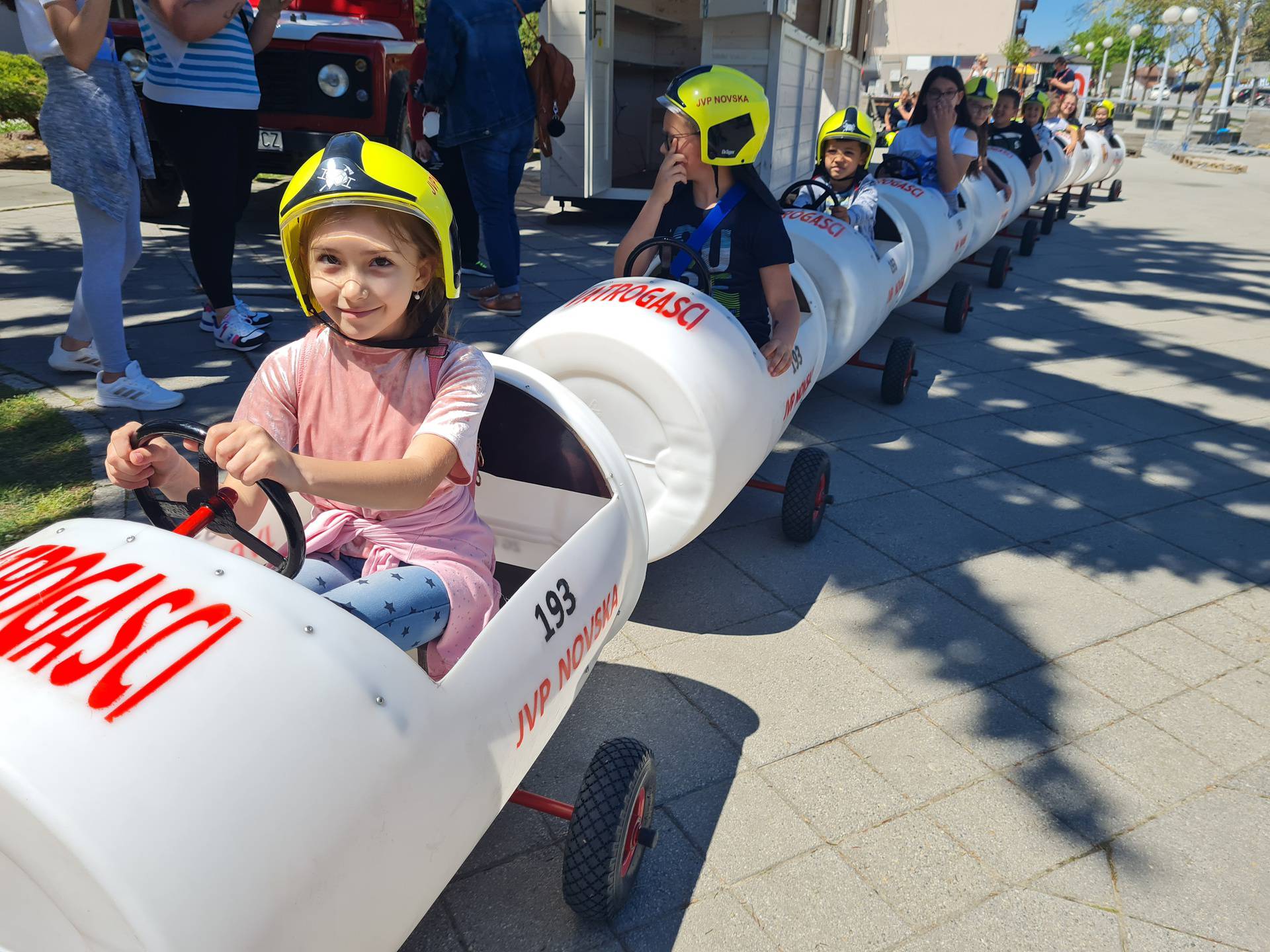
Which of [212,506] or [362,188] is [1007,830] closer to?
[212,506]

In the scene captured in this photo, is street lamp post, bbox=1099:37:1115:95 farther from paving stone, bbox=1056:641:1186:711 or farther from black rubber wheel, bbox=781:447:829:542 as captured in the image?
paving stone, bbox=1056:641:1186:711

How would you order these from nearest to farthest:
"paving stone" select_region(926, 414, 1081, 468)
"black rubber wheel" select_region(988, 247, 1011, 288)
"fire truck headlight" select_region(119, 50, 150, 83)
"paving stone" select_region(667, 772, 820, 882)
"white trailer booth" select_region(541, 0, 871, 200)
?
1. "paving stone" select_region(667, 772, 820, 882)
2. "paving stone" select_region(926, 414, 1081, 468)
3. "fire truck headlight" select_region(119, 50, 150, 83)
4. "black rubber wheel" select_region(988, 247, 1011, 288)
5. "white trailer booth" select_region(541, 0, 871, 200)

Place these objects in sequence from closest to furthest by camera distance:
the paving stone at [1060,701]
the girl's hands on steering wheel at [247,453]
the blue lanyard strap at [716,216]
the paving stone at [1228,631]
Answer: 1. the girl's hands on steering wheel at [247,453]
2. the paving stone at [1060,701]
3. the paving stone at [1228,631]
4. the blue lanyard strap at [716,216]

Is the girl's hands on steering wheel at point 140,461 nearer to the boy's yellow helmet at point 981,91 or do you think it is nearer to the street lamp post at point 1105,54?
the boy's yellow helmet at point 981,91

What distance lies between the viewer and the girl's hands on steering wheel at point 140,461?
6.21 ft

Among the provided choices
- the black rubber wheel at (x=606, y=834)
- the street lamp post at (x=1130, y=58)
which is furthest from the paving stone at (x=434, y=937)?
the street lamp post at (x=1130, y=58)

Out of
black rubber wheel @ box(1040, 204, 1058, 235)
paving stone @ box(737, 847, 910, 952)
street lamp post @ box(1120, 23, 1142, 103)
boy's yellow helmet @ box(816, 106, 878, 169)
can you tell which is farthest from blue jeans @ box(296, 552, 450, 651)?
street lamp post @ box(1120, 23, 1142, 103)

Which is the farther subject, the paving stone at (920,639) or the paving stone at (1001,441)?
the paving stone at (1001,441)

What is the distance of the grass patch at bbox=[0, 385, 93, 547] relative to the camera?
3541mm

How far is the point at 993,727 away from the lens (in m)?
2.97

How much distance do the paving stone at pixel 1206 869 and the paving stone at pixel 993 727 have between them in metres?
0.38

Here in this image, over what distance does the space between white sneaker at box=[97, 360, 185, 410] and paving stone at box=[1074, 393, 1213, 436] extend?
5328mm

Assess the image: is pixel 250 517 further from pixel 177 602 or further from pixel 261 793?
pixel 261 793

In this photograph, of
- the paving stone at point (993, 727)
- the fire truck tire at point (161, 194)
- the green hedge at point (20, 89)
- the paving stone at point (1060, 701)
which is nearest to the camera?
the paving stone at point (993, 727)
